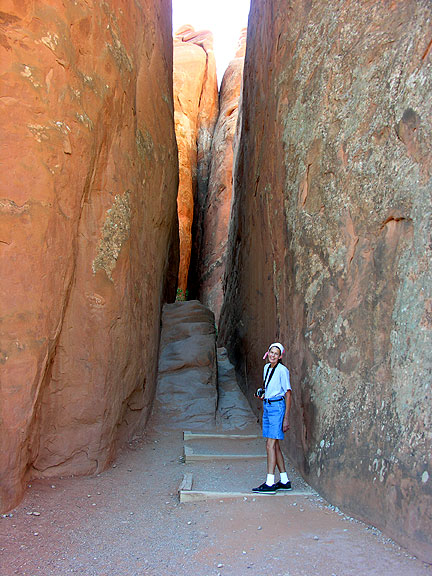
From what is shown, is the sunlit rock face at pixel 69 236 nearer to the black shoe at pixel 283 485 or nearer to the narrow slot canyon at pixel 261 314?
the narrow slot canyon at pixel 261 314

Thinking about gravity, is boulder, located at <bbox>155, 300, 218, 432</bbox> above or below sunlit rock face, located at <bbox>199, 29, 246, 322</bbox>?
below

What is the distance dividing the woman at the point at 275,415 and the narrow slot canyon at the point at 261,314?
0.22m

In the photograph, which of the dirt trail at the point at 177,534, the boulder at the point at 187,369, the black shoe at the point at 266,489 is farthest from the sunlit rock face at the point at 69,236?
the black shoe at the point at 266,489

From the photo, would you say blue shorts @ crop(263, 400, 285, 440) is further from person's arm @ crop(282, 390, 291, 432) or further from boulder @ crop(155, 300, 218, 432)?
boulder @ crop(155, 300, 218, 432)

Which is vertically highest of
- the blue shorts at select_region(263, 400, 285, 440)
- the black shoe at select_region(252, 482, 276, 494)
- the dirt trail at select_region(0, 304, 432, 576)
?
the blue shorts at select_region(263, 400, 285, 440)

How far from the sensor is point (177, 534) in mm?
4031

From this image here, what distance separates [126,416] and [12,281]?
115 inches

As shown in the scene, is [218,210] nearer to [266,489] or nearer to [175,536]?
[266,489]

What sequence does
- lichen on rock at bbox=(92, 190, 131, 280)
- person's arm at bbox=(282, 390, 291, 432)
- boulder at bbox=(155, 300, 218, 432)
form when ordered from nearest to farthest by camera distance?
person's arm at bbox=(282, 390, 291, 432) → lichen on rock at bbox=(92, 190, 131, 280) → boulder at bbox=(155, 300, 218, 432)

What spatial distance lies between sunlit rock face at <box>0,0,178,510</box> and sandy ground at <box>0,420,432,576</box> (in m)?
0.47

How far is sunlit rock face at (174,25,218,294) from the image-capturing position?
20.7 meters

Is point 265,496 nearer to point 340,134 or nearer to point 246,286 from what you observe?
point 340,134

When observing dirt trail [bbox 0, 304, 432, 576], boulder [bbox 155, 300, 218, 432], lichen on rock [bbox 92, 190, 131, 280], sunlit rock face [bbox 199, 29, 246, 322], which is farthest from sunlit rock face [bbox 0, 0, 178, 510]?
sunlit rock face [bbox 199, 29, 246, 322]

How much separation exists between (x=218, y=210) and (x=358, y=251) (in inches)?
622
